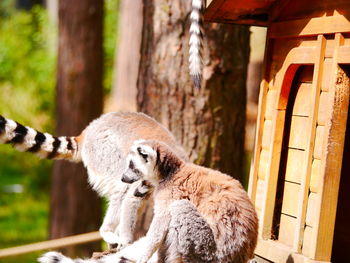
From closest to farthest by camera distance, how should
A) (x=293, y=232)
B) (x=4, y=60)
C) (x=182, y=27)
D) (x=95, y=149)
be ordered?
(x=293, y=232) → (x=95, y=149) → (x=182, y=27) → (x=4, y=60)

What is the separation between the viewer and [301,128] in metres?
4.41

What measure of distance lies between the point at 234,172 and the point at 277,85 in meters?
2.52

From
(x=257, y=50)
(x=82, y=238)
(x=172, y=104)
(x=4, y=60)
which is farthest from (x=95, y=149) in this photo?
(x=4, y=60)

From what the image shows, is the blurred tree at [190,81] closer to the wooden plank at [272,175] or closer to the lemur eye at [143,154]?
the wooden plank at [272,175]

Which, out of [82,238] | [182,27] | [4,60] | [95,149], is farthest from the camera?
[4,60]

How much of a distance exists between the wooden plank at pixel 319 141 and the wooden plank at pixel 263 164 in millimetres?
614

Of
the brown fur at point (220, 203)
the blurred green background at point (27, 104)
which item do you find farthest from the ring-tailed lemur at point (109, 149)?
the blurred green background at point (27, 104)

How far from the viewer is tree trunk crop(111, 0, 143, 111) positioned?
599 inches

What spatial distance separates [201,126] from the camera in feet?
21.5

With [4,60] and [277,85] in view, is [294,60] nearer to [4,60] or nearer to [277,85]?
[277,85]

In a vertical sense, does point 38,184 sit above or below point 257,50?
below

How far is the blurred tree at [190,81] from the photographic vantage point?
256 inches

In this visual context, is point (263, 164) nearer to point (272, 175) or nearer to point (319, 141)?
point (272, 175)

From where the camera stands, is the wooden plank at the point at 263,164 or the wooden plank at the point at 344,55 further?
the wooden plank at the point at 263,164
